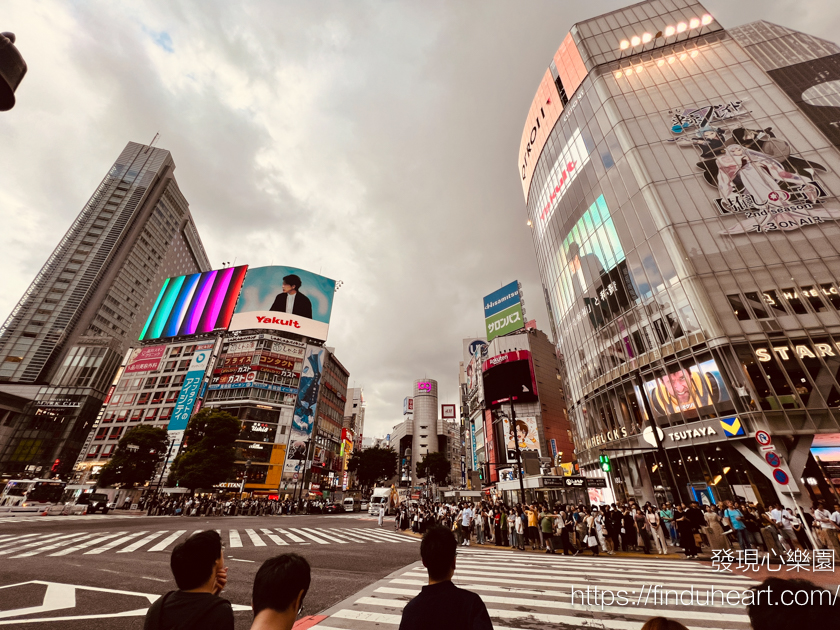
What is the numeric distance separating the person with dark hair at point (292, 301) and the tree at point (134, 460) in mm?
32509

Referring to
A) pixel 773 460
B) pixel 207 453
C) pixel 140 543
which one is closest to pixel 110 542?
pixel 140 543

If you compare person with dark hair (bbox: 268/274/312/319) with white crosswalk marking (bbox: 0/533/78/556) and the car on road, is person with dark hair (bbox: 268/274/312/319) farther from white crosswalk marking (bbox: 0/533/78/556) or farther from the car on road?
white crosswalk marking (bbox: 0/533/78/556)

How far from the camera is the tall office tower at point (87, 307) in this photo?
67250 mm

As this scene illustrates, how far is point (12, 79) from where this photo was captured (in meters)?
3.98

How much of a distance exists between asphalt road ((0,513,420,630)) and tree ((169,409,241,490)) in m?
23.7

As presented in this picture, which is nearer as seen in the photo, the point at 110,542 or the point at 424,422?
the point at 110,542

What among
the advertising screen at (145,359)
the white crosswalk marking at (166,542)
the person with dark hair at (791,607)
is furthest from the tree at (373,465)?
the person with dark hair at (791,607)

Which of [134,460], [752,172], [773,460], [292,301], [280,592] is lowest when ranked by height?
[280,592]

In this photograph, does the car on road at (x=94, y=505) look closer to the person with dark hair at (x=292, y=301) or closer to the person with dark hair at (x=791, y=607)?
the person with dark hair at (x=292, y=301)

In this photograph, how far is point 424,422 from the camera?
130m

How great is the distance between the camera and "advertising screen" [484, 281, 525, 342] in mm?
60478

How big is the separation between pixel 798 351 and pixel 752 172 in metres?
14.0

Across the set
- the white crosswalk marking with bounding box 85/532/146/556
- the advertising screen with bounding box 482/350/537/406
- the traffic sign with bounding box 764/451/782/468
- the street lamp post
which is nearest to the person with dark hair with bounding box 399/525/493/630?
the street lamp post

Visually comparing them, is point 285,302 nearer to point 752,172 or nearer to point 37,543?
point 37,543
